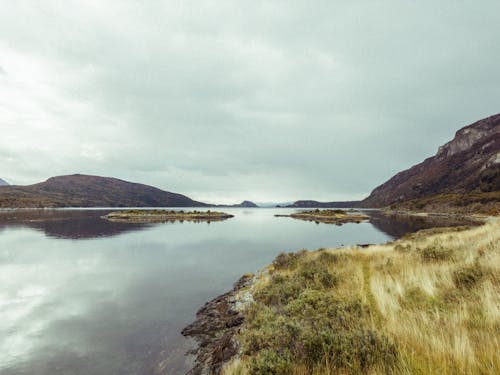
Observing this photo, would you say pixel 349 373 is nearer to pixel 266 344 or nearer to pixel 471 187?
pixel 266 344

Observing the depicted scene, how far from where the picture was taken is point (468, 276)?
8648 millimetres

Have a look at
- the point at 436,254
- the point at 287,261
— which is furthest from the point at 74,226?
the point at 436,254

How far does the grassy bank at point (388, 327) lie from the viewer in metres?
4.44

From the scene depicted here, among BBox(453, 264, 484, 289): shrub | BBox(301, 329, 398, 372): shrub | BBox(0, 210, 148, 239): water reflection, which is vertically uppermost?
BBox(453, 264, 484, 289): shrub

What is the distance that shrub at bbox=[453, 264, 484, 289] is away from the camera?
8.31 metres

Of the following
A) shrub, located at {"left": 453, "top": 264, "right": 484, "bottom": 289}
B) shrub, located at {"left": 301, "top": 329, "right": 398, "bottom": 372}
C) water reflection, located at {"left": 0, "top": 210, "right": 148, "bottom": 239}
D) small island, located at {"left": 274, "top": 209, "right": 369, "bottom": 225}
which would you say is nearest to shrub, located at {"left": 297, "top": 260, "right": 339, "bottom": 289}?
shrub, located at {"left": 453, "top": 264, "right": 484, "bottom": 289}

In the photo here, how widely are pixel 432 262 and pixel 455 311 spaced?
7141 mm

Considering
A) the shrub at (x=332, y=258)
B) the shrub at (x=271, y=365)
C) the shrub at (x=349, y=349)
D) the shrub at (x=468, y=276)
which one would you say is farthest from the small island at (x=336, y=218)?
the shrub at (x=271, y=365)

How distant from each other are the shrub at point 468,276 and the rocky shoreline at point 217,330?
27.0 ft

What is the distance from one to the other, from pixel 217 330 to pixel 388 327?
781 centimetres

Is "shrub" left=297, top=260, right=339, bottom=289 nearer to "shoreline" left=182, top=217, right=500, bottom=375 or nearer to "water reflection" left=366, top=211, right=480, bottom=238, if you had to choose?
"shoreline" left=182, top=217, right=500, bottom=375

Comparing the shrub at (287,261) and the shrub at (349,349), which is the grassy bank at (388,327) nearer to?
the shrub at (349,349)

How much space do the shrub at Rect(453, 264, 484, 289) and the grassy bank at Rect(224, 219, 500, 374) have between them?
31 millimetres

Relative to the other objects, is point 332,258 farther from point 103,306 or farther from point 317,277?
point 103,306
